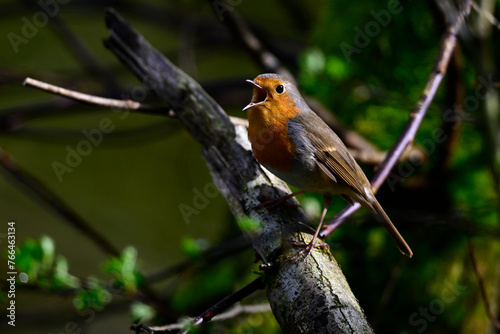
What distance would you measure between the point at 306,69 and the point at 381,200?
3.93ft

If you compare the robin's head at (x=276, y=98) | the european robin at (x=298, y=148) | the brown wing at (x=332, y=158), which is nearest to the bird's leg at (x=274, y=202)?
the european robin at (x=298, y=148)

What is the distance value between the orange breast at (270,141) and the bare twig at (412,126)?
289 millimetres

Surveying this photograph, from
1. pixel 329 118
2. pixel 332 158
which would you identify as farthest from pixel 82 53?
pixel 332 158

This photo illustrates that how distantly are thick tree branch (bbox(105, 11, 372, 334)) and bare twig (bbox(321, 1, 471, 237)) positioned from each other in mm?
187

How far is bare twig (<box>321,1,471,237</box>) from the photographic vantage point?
190 cm

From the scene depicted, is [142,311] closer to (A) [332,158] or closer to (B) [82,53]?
(A) [332,158]

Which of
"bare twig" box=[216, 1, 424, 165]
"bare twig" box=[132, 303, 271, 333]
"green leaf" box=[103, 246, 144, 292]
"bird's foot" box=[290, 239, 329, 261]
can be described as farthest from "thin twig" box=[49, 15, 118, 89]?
"bird's foot" box=[290, 239, 329, 261]

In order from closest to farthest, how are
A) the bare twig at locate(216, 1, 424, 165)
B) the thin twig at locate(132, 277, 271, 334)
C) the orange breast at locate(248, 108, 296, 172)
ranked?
the thin twig at locate(132, 277, 271, 334), the orange breast at locate(248, 108, 296, 172), the bare twig at locate(216, 1, 424, 165)

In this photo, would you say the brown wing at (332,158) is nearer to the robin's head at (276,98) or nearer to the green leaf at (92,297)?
the robin's head at (276,98)

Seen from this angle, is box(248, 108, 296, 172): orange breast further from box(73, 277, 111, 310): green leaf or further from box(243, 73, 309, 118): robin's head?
box(73, 277, 111, 310): green leaf

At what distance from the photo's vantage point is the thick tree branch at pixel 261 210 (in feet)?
4.63

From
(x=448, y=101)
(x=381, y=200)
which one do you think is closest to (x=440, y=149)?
(x=448, y=101)

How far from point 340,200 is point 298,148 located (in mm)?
1146

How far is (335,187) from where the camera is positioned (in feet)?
6.79
